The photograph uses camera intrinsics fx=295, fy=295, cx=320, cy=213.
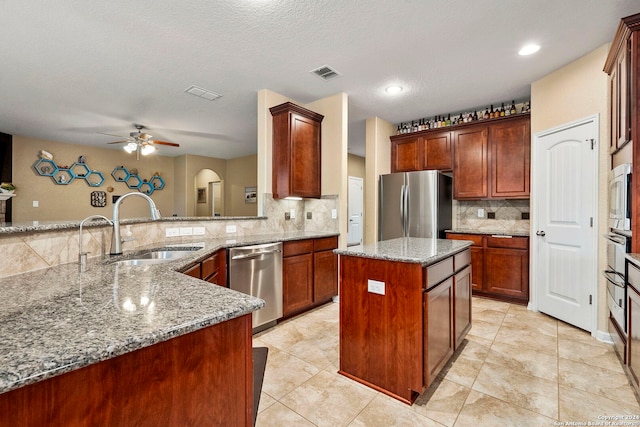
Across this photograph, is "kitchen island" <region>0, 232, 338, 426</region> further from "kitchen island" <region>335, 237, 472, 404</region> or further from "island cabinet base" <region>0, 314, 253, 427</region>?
"kitchen island" <region>335, 237, 472, 404</region>

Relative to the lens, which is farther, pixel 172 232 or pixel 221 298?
pixel 172 232

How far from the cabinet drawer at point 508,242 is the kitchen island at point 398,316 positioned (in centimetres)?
185

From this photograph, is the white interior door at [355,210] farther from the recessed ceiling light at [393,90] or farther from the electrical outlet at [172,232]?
the electrical outlet at [172,232]

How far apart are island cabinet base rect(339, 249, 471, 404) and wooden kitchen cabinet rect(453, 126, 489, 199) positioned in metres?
2.26

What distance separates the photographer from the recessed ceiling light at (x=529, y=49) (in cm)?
263

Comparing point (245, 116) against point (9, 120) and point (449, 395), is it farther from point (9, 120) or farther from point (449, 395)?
point (449, 395)

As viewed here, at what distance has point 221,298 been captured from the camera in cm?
94

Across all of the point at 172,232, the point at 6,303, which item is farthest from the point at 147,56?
the point at 6,303

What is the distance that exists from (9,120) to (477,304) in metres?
7.44

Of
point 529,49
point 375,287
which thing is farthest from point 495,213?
point 375,287

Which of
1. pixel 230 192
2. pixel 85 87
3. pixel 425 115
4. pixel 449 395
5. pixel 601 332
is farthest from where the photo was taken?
pixel 230 192

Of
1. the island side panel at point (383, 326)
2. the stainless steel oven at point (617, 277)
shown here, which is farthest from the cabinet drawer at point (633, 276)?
the island side panel at point (383, 326)

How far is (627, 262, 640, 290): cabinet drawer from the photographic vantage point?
1.64 meters

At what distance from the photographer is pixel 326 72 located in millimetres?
3119
